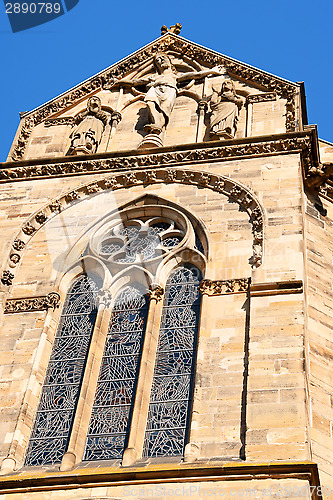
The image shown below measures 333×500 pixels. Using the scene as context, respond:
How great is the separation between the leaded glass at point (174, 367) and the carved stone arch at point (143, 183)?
4.43 ft

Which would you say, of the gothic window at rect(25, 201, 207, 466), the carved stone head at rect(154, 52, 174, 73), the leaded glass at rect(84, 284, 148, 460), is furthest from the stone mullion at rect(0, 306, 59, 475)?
the carved stone head at rect(154, 52, 174, 73)

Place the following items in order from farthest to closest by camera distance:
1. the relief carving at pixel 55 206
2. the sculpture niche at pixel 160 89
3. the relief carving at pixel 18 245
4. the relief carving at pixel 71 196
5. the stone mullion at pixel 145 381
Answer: the sculpture niche at pixel 160 89, the relief carving at pixel 71 196, the relief carving at pixel 55 206, the relief carving at pixel 18 245, the stone mullion at pixel 145 381

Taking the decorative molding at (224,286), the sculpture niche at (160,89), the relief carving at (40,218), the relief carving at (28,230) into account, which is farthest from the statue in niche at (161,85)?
the decorative molding at (224,286)

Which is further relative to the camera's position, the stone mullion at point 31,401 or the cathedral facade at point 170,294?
the stone mullion at point 31,401

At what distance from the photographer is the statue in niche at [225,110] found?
19078 mm

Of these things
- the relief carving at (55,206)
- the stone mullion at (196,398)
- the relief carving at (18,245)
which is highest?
the relief carving at (55,206)

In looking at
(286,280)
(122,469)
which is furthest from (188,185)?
A: (122,469)

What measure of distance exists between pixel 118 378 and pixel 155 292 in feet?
5.25

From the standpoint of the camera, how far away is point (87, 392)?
14.9m

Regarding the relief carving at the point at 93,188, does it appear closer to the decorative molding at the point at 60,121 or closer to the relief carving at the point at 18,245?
the relief carving at the point at 18,245

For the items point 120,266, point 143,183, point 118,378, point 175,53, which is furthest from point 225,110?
point 118,378

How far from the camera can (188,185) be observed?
1802 cm

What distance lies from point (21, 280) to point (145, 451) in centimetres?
413

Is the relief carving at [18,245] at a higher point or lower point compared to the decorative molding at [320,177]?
lower
